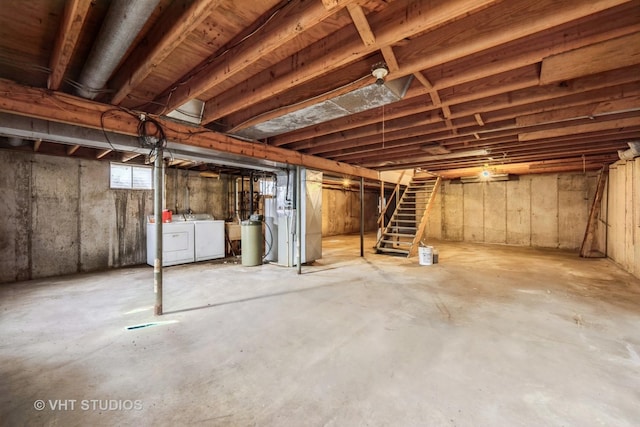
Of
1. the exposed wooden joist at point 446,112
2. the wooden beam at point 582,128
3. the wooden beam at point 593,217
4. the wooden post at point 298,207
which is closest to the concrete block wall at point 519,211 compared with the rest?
the wooden beam at point 593,217

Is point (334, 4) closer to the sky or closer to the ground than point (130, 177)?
A: closer to the sky

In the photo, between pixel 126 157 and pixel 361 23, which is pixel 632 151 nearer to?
pixel 361 23

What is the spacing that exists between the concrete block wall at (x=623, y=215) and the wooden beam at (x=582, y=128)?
2148mm

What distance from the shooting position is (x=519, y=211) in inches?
314

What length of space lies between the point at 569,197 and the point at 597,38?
299 inches

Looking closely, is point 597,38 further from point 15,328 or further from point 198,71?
point 15,328

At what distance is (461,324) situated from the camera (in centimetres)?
268

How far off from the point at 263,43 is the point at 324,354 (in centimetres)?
230

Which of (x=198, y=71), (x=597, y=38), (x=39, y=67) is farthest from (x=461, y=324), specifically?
(x=39, y=67)

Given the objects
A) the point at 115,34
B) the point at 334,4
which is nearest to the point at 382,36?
the point at 334,4

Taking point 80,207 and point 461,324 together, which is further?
point 80,207

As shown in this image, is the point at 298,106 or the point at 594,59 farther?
the point at 298,106

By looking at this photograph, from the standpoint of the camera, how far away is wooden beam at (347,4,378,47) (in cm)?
145

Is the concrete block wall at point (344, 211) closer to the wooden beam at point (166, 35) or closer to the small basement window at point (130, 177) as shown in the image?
the small basement window at point (130, 177)
